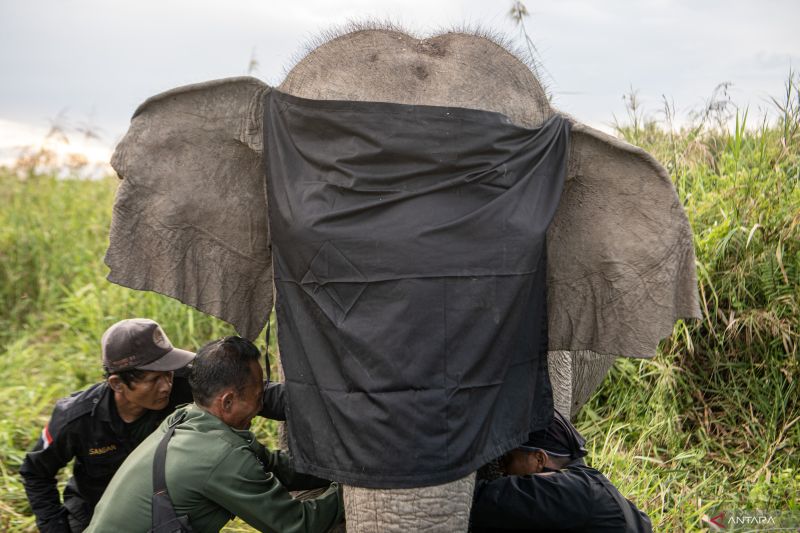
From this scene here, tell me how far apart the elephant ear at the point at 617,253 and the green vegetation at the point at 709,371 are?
1.48 metres

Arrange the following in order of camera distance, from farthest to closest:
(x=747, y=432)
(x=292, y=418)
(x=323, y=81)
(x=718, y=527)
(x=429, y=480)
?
(x=747, y=432) < (x=718, y=527) < (x=323, y=81) < (x=292, y=418) < (x=429, y=480)

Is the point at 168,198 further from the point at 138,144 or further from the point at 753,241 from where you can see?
the point at 753,241

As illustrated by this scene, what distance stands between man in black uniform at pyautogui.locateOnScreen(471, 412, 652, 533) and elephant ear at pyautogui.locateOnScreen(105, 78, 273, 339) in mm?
1046

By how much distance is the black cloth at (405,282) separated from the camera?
2.20 meters

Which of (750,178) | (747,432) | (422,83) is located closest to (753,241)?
(750,178)

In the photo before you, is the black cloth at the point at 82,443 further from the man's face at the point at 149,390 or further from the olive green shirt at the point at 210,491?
the olive green shirt at the point at 210,491

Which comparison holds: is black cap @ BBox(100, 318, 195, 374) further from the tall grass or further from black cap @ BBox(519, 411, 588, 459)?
the tall grass

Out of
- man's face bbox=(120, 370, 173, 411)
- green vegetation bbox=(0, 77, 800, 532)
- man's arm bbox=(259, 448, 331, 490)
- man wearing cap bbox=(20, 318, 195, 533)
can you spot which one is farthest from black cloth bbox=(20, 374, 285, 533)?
green vegetation bbox=(0, 77, 800, 532)

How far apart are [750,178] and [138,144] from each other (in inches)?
149

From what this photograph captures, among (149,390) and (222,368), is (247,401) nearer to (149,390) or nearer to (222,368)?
(222,368)

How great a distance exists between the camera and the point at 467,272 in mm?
2270

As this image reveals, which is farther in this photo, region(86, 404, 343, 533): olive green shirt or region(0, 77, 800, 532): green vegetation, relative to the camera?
region(0, 77, 800, 532): green vegetation

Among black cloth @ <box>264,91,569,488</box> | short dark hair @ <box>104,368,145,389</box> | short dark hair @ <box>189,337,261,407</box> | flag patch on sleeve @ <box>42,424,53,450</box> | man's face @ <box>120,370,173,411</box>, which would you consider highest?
black cloth @ <box>264,91,569,488</box>

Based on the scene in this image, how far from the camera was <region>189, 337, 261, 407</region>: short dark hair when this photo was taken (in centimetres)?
277
